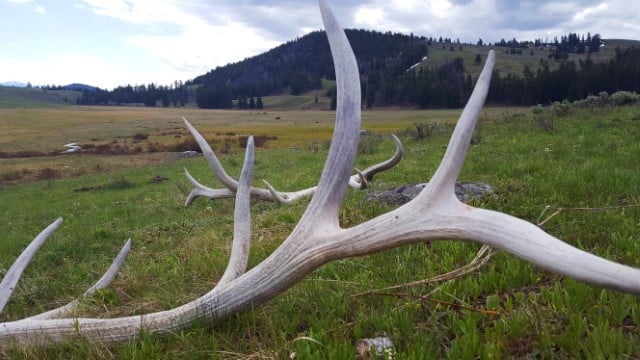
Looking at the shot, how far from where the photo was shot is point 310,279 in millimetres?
4215

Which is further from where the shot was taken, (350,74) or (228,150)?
(228,150)

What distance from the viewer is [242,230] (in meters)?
3.46

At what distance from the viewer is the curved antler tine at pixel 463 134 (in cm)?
219

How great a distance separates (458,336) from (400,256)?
1.58 metres

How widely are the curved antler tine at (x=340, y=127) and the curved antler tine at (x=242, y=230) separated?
660mm

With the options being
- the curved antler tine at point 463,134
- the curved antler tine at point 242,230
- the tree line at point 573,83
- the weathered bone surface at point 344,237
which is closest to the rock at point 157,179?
the curved antler tine at point 242,230

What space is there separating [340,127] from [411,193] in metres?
4.64

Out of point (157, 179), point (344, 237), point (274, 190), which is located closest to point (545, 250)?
point (344, 237)

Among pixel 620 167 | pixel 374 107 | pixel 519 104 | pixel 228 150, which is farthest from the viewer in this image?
pixel 374 107

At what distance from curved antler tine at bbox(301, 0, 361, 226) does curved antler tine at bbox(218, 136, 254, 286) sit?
2.16 ft

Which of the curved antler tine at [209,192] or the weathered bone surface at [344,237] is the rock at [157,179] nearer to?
the curved antler tine at [209,192]

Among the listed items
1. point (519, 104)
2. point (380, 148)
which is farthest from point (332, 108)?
point (380, 148)

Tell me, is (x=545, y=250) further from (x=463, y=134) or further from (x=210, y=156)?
(x=210, y=156)

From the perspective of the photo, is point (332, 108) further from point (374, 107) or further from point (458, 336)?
point (458, 336)
